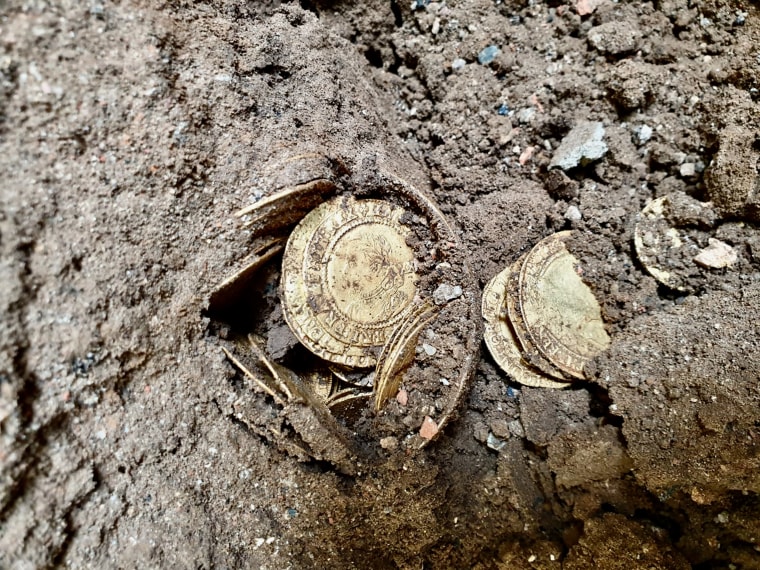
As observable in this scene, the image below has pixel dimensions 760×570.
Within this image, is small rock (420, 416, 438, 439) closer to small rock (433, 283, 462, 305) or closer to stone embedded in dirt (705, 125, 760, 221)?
small rock (433, 283, 462, 305)

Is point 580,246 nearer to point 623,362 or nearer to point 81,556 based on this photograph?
point 623,362

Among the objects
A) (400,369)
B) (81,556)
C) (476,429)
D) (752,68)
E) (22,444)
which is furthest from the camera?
(476,429)

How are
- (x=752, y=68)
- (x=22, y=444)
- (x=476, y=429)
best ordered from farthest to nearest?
(x=476, y=429)
(x=752, y=68)
(x=22, y=444)

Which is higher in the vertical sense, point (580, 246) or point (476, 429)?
point (580, 246)

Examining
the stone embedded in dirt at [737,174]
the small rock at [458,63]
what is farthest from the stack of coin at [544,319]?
the small rock at [458,63]

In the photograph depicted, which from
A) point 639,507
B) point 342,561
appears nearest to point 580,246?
point 639,507

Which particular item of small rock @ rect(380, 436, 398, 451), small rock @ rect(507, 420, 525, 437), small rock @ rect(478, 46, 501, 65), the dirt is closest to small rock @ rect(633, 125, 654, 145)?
the dirt

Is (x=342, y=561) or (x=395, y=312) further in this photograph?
(x=395, y=312)
